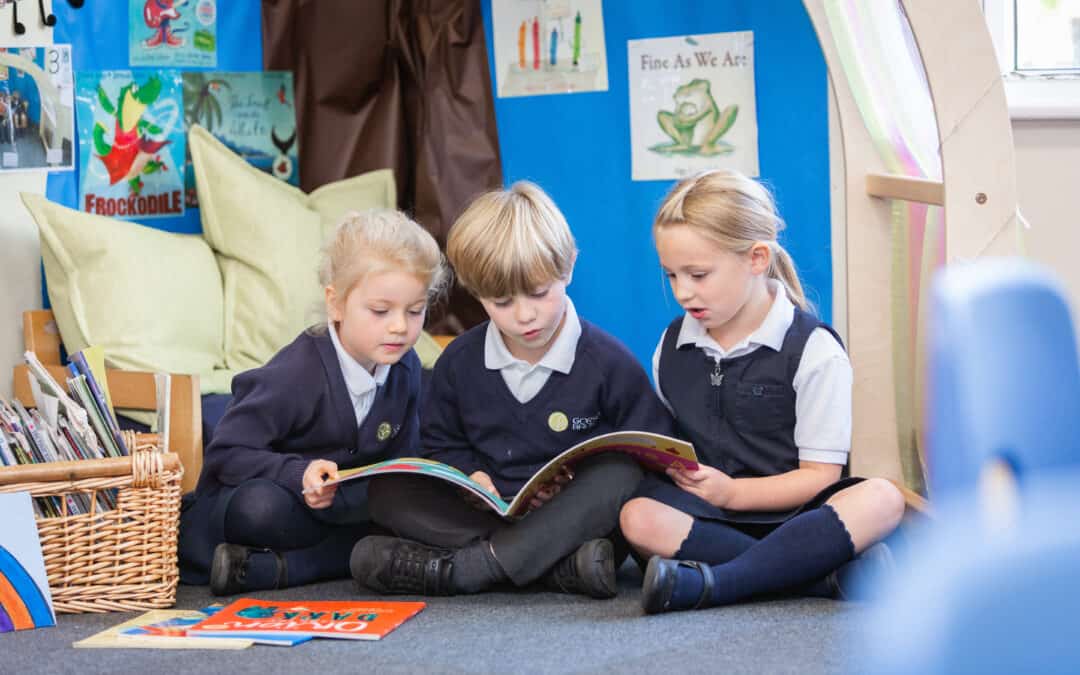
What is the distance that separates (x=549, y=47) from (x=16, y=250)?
990 millimetres

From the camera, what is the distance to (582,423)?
1.56 metres

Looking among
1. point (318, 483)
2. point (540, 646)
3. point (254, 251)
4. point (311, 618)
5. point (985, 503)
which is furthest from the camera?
point (254, 251)

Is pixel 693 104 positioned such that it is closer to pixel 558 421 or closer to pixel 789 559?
pixel 558 421

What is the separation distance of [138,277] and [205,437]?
31 centimetres

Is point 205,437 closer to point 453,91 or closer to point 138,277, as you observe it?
point 138,277

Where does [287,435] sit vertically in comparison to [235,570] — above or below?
above

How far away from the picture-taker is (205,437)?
1771mm

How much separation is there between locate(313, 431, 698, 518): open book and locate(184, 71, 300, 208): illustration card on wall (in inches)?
38.5

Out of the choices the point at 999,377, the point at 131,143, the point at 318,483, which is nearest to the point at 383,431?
the point at 318,483

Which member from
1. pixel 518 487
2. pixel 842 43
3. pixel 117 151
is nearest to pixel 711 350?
pixel 518 487

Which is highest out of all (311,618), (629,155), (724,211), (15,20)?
(15,20)

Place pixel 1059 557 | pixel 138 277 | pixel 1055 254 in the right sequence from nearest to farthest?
pixel 1059 557 → pixel 138 277 → pixel 1055 254

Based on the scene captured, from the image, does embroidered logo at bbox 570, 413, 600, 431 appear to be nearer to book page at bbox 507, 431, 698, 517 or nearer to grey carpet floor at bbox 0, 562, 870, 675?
book page at bbox 507, 431, 698, 517

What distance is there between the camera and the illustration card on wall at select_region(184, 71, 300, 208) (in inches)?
84.0
